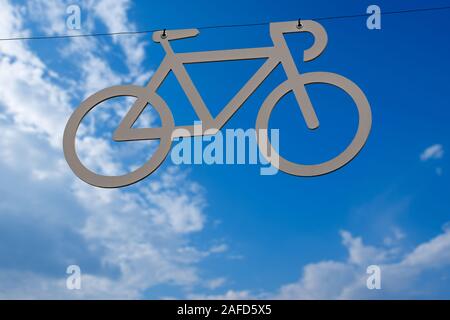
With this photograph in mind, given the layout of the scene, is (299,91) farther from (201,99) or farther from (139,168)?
(139,168)

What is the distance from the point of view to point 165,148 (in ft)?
20.9

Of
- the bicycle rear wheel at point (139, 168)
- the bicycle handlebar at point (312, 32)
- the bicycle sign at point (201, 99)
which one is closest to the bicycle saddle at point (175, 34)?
the bicycle sign at point (201, 99)

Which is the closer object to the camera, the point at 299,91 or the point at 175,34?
the point at 299,91

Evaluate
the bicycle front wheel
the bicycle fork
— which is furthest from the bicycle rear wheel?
the bicycle fork

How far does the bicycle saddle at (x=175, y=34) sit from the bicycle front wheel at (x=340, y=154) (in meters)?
1.32

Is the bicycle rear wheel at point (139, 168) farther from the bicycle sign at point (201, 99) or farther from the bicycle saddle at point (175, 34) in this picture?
the bicycle saddle at point (175, 34)

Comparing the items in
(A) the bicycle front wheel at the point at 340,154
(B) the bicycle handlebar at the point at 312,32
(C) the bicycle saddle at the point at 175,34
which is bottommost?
(A) the bicycle front wheel at the point at 340,154

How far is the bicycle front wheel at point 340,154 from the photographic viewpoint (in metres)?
5.92

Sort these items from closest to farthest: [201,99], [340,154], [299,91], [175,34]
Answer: [340,154], [299,91], [201,99], [175,34]

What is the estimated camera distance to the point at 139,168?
638 centimetres

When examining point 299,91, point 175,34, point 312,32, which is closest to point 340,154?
→ point 299,91

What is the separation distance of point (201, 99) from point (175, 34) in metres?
0.94
